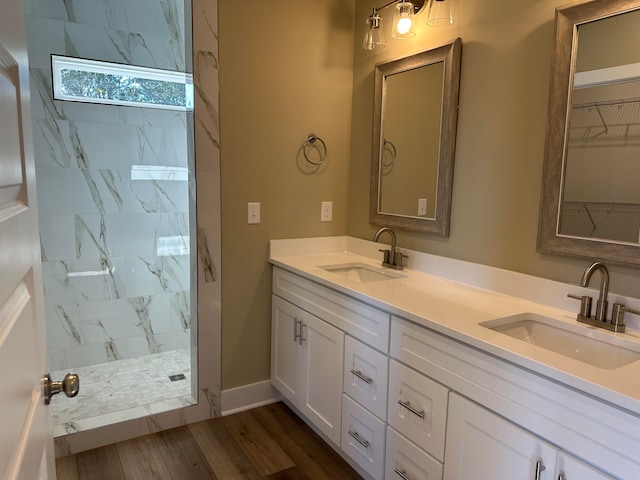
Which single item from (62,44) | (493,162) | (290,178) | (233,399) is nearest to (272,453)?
(233,399)

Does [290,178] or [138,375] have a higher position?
[290,178]

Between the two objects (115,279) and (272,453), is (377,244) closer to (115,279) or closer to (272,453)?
(272,453)

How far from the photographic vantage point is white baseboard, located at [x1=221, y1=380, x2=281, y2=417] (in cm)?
246

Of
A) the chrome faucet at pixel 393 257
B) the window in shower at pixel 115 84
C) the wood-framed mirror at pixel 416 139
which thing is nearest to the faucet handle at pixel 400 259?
the chrome faucet at pixel 393 257

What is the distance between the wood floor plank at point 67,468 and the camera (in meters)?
1.94

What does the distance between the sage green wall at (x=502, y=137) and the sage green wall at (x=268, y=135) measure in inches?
23.9

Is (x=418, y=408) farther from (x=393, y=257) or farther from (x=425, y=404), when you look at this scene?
(x=393, y=257)

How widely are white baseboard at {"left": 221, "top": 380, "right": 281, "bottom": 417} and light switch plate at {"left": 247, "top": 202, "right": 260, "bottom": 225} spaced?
93 centimetres

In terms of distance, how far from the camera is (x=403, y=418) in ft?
5.33

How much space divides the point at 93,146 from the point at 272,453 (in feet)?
7.36

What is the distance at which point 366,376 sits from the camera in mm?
1811

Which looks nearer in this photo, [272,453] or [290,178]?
[272,453]

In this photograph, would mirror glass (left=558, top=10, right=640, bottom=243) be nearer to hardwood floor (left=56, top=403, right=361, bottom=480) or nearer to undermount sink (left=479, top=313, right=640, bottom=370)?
undermount sink (left=479, top=313, right=640, bottom=370)

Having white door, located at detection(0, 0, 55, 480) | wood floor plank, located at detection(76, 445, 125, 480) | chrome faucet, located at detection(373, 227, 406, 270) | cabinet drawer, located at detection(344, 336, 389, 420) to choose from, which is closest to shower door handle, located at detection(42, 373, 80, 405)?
white door, located at detection(0, 0, 55, 480)
